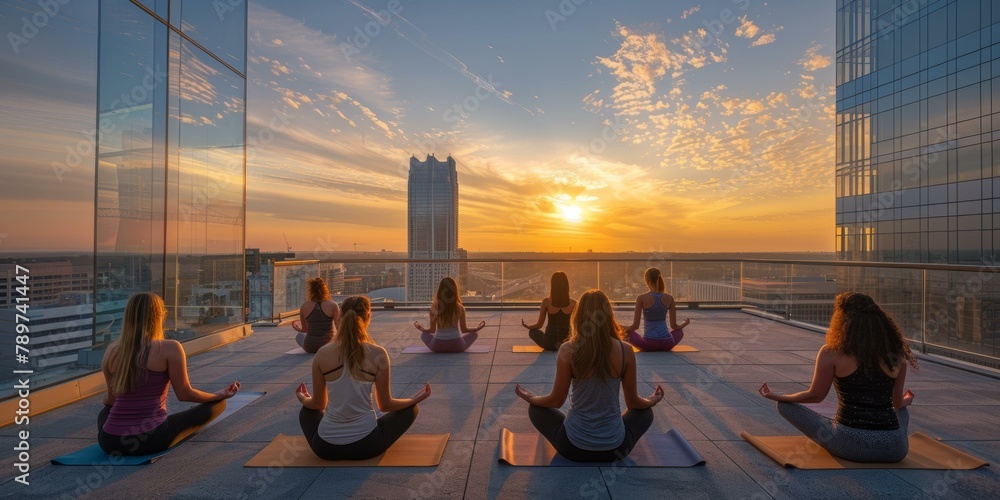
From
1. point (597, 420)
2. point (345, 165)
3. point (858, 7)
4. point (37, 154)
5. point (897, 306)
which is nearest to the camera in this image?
point (597, 420)

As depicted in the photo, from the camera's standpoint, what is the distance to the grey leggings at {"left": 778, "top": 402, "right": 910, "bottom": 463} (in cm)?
326

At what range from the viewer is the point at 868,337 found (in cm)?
320

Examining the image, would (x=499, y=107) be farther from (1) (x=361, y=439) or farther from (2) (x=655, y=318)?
(1) (x=361, y=439)

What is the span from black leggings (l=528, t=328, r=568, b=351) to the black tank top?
432 centimetres

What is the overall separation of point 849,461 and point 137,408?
499 cm

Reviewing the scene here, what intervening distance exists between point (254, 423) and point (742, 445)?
13.5ft

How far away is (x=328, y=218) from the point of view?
1992 centimetres

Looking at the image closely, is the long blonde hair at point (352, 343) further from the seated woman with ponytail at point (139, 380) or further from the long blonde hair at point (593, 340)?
the long blonde hair at point (593, 340)

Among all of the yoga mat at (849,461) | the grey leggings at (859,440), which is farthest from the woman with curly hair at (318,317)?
the grey leggings at (859,440)

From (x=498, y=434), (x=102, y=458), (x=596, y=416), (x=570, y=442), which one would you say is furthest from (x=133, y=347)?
(x=596, y=416)

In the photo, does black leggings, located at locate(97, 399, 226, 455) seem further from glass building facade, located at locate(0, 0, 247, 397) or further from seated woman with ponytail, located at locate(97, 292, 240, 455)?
glass building facade, located at locate(0, 0, 247, 397)

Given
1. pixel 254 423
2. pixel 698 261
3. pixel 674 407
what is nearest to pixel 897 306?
pixel 698 261

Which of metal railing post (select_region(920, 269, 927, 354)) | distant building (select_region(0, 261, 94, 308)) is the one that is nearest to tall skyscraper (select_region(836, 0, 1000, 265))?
metal railing post (select_region(920, 269, 927, 354))

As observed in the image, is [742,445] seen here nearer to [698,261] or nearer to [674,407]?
[674,407]
